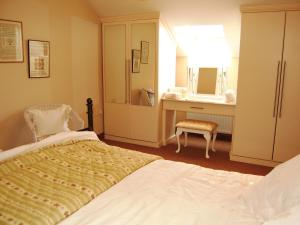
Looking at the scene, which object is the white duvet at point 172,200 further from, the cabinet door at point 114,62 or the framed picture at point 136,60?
the cabinet door at point 114,62

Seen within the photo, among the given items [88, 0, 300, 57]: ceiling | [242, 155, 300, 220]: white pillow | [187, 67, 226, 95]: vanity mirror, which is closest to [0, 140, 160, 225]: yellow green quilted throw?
[242, 155, 300, 220]: white pillow

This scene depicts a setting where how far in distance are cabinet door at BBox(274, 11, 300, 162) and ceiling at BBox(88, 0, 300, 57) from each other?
0.51m

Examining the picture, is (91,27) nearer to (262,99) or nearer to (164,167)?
(262,99)

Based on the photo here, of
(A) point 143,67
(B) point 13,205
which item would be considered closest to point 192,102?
(A) point 143,67

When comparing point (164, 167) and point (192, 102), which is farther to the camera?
point (192, 102)

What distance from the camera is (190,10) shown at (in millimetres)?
3900

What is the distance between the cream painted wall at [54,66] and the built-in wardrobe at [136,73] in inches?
8.5

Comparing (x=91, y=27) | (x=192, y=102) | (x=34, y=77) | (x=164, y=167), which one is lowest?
(x=164, y=167)

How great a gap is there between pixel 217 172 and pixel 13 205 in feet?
4.16

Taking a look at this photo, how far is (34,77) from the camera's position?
348 cm

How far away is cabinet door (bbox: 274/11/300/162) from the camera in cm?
334

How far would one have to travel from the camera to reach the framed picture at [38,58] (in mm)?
3412

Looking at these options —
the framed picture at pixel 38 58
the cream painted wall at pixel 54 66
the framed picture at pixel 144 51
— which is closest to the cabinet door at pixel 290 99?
the framed picture at pixel 144 51

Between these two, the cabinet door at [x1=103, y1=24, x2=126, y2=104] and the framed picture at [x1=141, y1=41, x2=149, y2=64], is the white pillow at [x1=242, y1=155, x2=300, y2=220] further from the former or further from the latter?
the cabinet door at [x1=103, y1=24, x2=126, y2=104]
